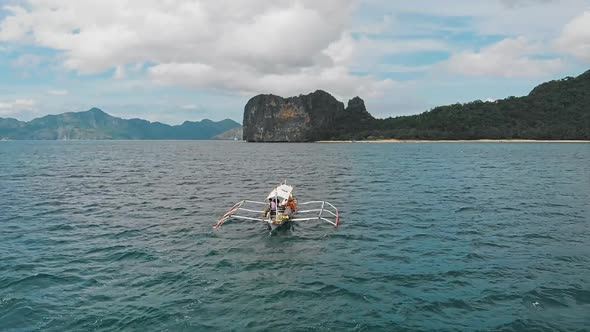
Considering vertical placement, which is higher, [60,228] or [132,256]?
[60,228]

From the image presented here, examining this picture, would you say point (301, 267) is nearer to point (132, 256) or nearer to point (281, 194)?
point (132, 256)

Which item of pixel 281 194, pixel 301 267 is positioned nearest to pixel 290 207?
pixel 281 194

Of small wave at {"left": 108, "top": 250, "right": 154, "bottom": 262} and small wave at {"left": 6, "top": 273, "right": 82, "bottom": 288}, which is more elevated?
small wave at {"left": 108, "top": 250, "right": 154, "bottom": 262}

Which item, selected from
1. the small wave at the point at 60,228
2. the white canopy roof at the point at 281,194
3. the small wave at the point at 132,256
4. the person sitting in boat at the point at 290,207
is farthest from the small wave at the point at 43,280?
the person sitting in boat at the point at 290,207

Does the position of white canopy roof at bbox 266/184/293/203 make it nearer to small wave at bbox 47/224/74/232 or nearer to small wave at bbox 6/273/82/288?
small wave at bbox 6/273/82/288

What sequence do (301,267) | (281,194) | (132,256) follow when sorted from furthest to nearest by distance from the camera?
(281,194), (132,256), (301,267)

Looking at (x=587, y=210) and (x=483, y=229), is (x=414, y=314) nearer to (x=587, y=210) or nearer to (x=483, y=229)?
(x=483, y=229)

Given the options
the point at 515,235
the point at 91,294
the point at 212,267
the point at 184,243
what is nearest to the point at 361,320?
the point at 212,267

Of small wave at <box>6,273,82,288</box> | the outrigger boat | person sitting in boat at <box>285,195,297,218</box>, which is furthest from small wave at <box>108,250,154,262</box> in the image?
person sitting in boat at <box>285,195,297,218</box>

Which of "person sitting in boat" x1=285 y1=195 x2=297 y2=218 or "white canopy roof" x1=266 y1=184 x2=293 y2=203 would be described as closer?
"white canopy roof" x1=266 y1=184 x2=293 y2=203

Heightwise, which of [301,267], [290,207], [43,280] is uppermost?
[290,207]

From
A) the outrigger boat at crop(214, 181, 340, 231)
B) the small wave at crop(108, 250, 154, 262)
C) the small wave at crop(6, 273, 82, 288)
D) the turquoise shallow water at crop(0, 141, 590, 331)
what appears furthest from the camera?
the outrigger boat at crop(214, 181, 340, 231)
